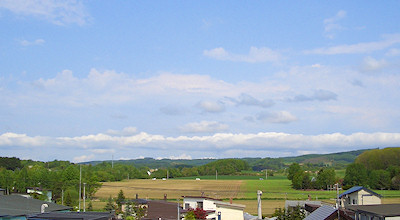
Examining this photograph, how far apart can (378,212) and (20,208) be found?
34107 mm

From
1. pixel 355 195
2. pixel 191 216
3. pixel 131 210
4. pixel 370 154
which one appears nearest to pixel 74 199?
pixel 131 210

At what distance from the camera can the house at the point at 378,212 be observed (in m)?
27.8

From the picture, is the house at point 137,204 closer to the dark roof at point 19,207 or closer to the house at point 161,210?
the house at point 161,210

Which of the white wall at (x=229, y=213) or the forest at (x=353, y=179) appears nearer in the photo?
the white wall at (x=229, y=213)

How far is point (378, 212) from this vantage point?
94.2 feet

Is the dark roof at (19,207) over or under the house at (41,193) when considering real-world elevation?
over

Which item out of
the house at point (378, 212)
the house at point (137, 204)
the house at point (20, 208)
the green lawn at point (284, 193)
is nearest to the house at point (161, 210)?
the house at point (137, 204)

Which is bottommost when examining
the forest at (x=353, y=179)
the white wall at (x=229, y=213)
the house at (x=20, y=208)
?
the forest at (x=353, y=179)

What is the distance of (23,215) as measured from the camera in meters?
40.9

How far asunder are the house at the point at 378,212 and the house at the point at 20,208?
26.1 m

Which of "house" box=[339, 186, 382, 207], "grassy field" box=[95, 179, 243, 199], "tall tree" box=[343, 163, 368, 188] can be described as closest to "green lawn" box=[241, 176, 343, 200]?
"grassy field" box=[95, 179, 243, 199]

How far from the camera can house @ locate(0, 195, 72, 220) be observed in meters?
40.2

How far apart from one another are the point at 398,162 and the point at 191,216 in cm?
13450

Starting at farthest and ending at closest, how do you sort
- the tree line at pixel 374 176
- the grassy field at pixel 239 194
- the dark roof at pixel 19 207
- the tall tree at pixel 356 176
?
the tall tree at pixel 356 176 → the tree line at pixel 374 176 → the grassy field at pixel 239 194 → the dark roof at pixel 19 207
